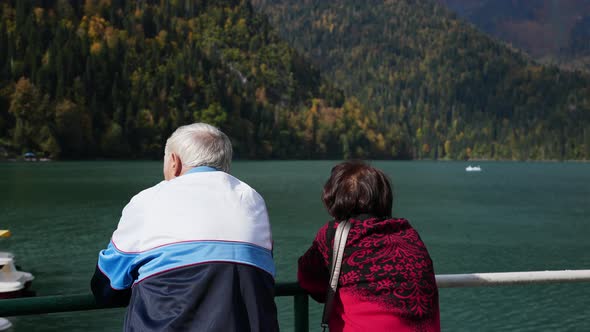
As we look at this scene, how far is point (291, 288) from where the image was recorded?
3068 millimetres

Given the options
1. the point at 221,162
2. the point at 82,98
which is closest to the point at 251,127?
the point at 82,98

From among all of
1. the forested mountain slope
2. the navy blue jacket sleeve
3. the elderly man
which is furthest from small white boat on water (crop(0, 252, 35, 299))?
the forested mountain slope

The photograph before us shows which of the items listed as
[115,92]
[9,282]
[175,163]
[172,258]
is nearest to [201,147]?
[175,163]

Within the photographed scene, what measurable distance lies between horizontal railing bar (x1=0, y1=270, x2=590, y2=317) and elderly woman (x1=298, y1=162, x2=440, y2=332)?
117 millimetres

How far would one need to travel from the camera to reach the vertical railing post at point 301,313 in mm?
3072

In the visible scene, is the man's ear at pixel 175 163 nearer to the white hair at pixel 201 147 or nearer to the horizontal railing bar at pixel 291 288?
the white hair at pixel 201 147

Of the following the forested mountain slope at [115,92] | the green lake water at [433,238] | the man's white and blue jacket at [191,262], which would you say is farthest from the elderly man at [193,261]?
the forested mountain slope at [115,92]

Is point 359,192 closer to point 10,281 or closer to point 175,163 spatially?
Result: point 175,163

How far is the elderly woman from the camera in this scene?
9.66ft

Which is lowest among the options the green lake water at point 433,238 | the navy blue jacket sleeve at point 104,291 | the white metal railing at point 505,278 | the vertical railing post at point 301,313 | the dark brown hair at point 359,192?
the green lake water at point 433,238

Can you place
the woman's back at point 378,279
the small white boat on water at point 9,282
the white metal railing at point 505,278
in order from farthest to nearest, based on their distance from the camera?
the small white boat on water at point 9,282 → the white metal railing at point 505,278 → the woman's back at point 378,279

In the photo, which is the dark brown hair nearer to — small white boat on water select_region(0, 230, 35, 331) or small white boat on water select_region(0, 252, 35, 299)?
small white boat on water select_region(0, 230, 35, 331)

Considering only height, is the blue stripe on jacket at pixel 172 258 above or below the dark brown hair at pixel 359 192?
below

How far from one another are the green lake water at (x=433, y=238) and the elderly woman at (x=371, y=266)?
13740 millimetres
